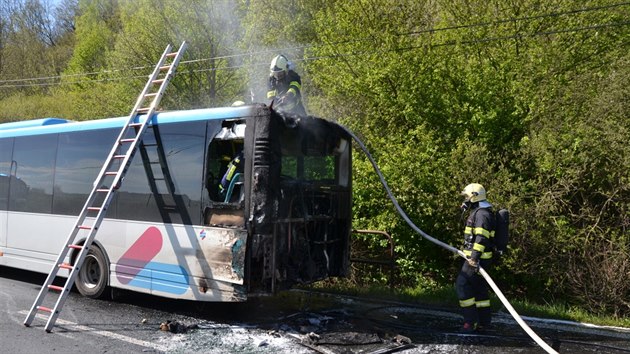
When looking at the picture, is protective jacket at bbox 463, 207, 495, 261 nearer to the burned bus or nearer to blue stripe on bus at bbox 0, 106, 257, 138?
the burned bus

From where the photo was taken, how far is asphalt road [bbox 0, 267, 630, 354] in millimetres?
5543

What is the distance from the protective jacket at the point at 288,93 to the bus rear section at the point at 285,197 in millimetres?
578

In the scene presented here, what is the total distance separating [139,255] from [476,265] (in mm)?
4363

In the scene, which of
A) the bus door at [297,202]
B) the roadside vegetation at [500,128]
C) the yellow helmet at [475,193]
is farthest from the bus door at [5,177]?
the yellow helmet at [475,193]

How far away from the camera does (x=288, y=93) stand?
287 inches

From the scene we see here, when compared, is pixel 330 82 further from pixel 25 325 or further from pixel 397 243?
pixel 25 325

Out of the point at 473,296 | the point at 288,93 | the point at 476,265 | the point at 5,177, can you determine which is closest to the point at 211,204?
the point at 288,93

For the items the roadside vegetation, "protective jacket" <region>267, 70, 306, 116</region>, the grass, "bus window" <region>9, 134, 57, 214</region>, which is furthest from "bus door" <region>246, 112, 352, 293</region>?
"bus window" <region>9, 134, 57, 214</region>

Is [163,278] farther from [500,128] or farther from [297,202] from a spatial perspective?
[500,128]

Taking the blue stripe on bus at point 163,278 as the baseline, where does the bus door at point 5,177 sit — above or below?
above

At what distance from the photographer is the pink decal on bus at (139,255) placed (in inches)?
272

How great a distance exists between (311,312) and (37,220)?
4.88 meters

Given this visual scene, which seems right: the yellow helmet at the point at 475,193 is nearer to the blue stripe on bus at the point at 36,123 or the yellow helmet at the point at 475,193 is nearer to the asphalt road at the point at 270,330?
the asphalt road at the point at 270,330

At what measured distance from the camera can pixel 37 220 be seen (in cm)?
864
